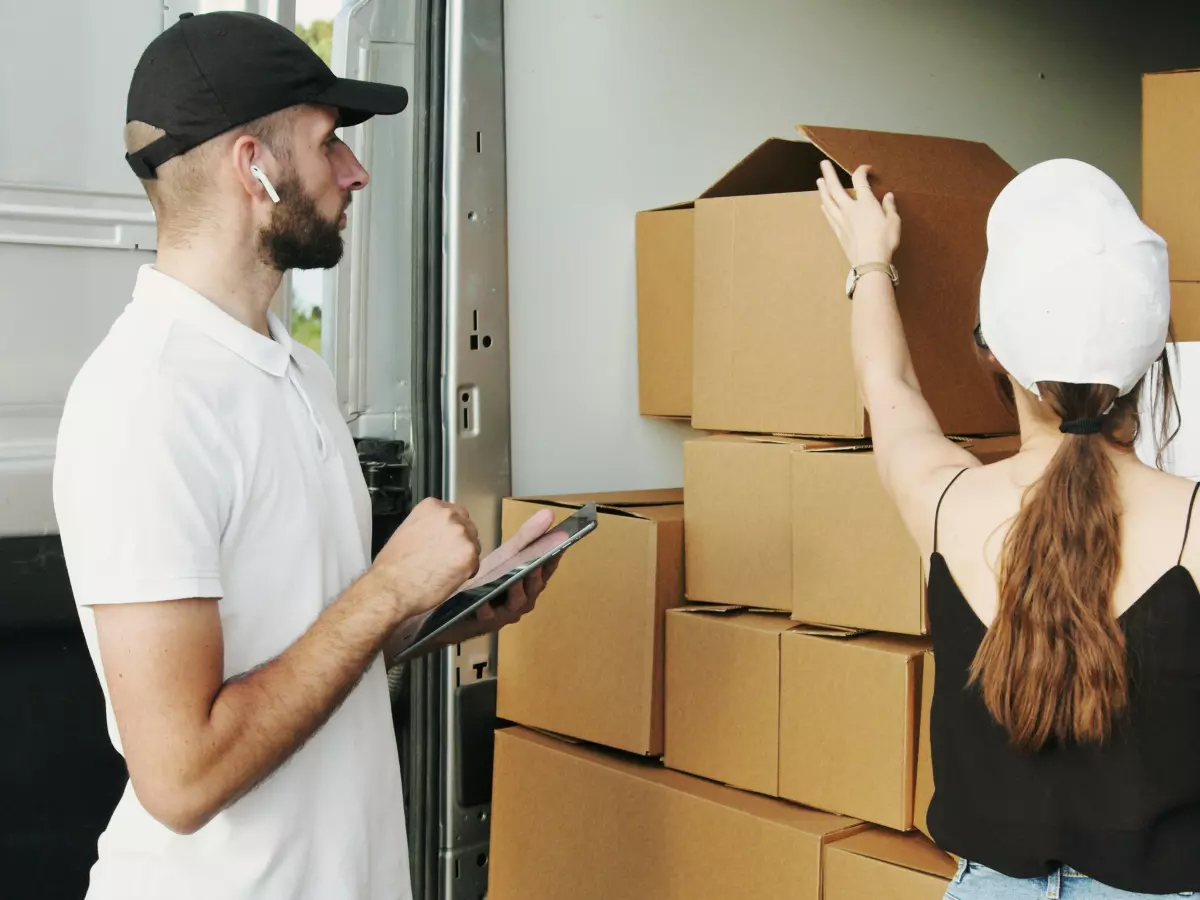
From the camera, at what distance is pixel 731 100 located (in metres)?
2.35

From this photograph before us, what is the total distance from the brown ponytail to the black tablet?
52 cm

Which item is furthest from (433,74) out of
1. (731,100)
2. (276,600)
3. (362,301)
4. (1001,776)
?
(1001,776)

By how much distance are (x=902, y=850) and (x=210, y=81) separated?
4.10 ft

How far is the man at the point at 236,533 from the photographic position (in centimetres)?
114

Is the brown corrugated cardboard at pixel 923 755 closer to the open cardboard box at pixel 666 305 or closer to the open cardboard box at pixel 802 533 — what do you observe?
the open cardboard box at pixel 802 533

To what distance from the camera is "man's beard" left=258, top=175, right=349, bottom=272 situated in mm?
1361

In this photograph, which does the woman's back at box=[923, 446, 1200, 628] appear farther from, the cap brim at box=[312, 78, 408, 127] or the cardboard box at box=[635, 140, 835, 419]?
the cardboard box at box=[635, 140, 835, 419]

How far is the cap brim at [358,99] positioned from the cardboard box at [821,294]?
23.5 inches

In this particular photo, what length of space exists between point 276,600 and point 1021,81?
7.76 ft

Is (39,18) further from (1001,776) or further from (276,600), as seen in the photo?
(1001,776)

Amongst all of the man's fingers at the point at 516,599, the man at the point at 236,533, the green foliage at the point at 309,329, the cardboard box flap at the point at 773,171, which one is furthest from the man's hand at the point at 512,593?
the cardboard box flap at the point at 773,171

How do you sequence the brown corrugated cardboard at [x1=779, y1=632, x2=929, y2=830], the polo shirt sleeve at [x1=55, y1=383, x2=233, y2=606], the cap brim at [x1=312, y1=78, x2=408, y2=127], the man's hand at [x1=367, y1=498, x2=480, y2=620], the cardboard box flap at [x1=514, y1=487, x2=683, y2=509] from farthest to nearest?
1. the cardboard box flap at [x1=514, y1=487, x2=683, y2=509]
2. the brown corrugated cardboard at [x1=779, y1=632, x2=929, y2=830]
3. the cap brim at [x1=312, y1=78, x2=408, y2=127]
4. the man's hand at [x1=367, y1=498, x2=480, y2=620]
5. the polo shirt sleeve at [x1=55, y1=383, x2=233, y2=606]

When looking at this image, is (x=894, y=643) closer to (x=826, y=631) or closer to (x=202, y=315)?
(x=826, y=631)

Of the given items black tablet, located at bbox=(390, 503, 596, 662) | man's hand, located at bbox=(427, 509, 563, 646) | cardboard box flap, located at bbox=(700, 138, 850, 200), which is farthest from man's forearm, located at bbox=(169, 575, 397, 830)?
cardboard box flap, located at bbox=(700, 138, 850, 200)
